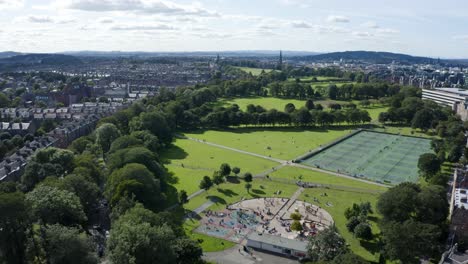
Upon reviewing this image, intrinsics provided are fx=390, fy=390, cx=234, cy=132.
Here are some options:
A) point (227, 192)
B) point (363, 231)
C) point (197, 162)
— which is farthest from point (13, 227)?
point (197, 162)

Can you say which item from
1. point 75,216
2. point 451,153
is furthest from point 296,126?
point 75,216

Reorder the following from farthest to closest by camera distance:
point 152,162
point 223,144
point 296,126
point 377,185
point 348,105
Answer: point 348,105 < point 296,126 < point 223,144 < point 377,185 < point 152,162

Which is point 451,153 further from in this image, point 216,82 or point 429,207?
point 216,82

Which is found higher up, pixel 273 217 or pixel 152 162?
pixel 152 162

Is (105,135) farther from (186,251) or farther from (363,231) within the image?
(363,231)

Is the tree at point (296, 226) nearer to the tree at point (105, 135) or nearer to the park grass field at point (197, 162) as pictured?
the park grass field at point (197, 162)
